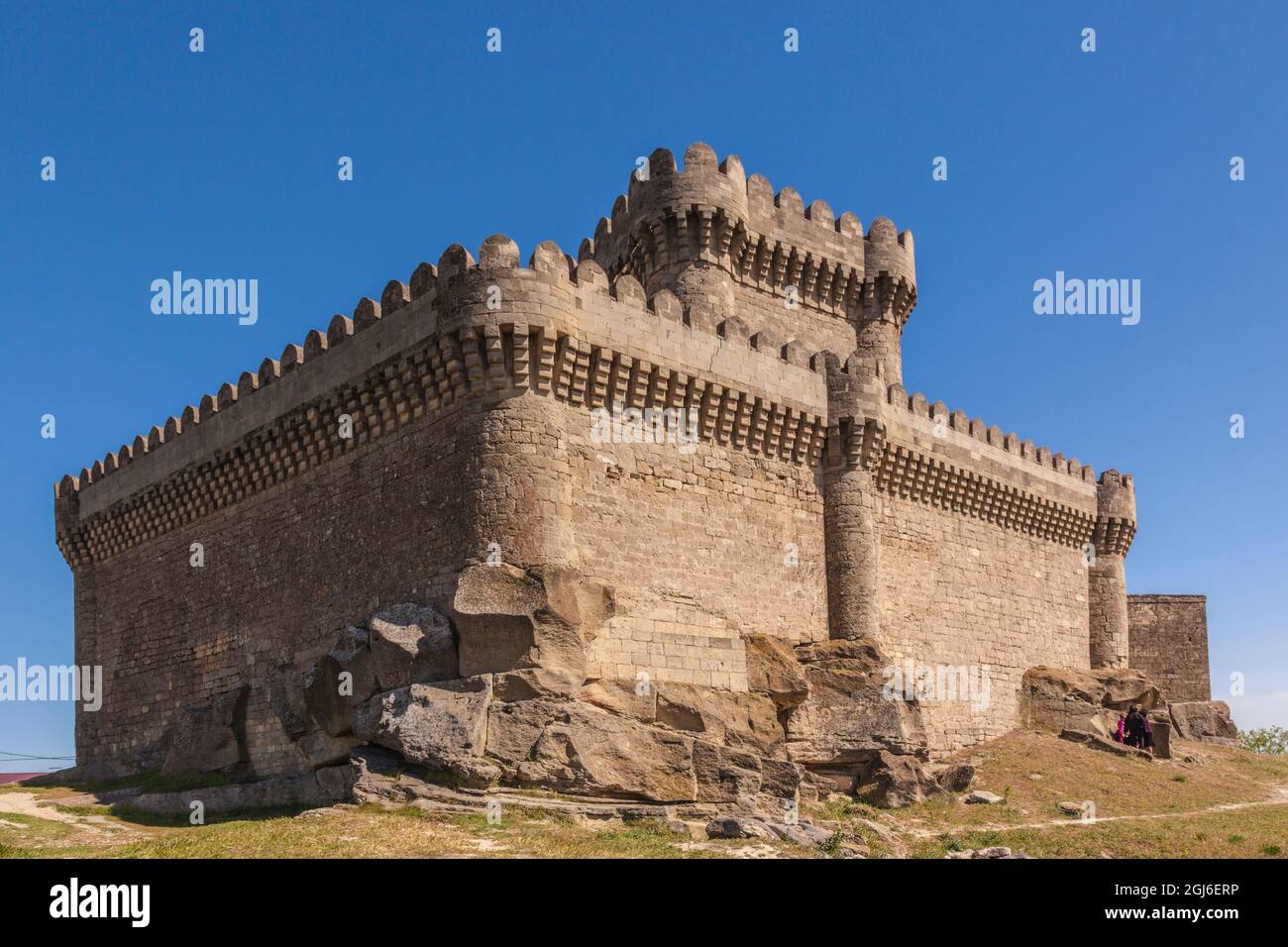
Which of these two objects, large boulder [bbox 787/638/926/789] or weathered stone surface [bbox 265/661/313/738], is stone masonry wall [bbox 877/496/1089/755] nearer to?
large boulder [bbox 787/638/926/789]

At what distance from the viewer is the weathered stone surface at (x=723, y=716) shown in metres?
18.2

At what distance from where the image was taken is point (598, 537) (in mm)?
18641

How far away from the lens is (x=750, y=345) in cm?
2188

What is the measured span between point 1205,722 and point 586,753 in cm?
2064

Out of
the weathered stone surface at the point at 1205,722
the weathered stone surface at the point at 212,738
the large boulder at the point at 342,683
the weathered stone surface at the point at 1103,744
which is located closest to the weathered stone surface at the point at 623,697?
the large boulder at the point at 342,683

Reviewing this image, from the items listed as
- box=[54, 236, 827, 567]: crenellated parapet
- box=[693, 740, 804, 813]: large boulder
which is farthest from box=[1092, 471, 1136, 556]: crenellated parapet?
box=[693, 740, 804, 813]: large boulder

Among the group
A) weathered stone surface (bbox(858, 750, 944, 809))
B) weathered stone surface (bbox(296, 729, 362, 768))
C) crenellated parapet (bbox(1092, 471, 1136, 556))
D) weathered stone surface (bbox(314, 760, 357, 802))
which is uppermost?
crenellated parapet (bbox(1092, 471, 1136, 556))

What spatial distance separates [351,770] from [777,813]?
555 centimetres

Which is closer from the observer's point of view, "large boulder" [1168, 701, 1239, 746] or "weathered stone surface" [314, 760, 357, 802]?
"weathered stone surface" [314, 760, 357, 802]

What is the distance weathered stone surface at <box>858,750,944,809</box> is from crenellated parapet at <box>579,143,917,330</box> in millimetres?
8914

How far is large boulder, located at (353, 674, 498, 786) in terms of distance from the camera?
1585 centimetres

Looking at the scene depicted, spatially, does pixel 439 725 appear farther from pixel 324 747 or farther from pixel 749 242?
pixel 749 242

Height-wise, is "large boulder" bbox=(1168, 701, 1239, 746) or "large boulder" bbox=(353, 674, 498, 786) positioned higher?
"large boulder" bbox=(353, 674, 498, 786)

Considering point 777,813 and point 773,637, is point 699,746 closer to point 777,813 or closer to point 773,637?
point 777,813
